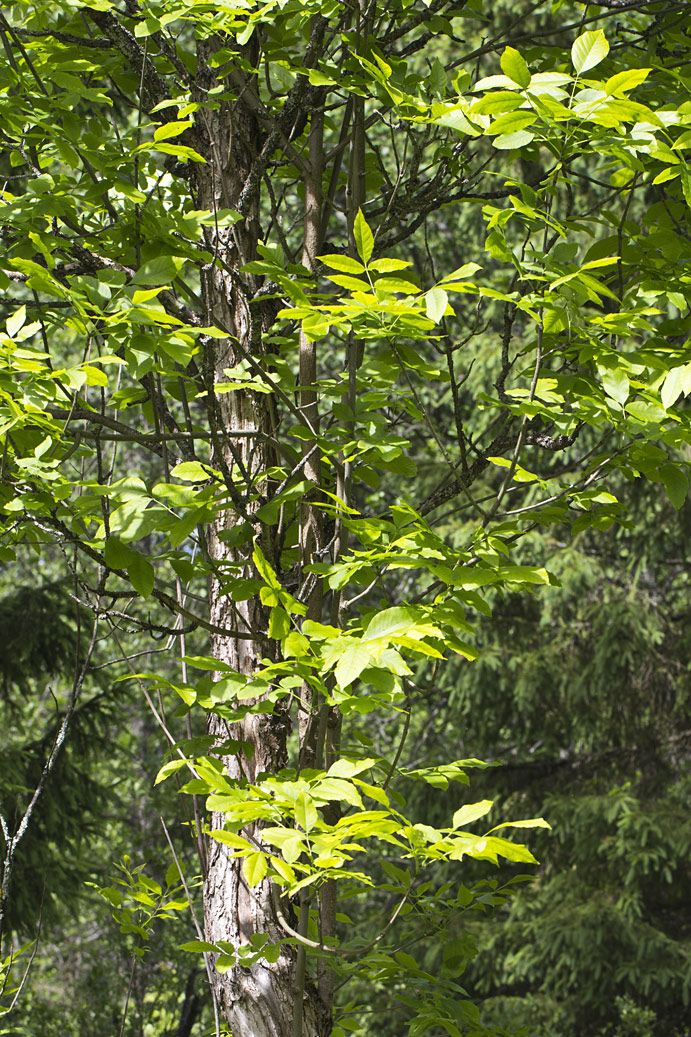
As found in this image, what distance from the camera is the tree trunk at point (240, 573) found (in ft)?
5.05

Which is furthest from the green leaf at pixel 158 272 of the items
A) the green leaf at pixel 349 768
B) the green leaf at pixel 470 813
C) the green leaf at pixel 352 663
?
the green leaf at pixel 470 813

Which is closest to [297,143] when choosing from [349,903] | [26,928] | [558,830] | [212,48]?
[212,48]

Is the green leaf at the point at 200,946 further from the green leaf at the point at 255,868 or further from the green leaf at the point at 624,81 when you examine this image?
the green leaf at the point at 624,81

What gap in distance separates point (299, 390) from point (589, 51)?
2.39ft

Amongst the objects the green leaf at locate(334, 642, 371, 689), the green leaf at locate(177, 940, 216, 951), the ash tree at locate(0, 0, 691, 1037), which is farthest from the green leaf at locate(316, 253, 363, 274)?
the green leaf at locate(177, 940, 216, 951)

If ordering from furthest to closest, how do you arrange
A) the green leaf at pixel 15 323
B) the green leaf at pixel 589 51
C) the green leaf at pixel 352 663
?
1. the green leaf at pixel 15 323
2. the green leaf at pixel 589 51
3. the green leaf at pixel 352 663

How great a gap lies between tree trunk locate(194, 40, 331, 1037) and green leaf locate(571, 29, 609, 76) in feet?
2.17

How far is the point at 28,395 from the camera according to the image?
1.29 m

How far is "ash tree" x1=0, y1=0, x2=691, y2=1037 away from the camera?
1.21 m

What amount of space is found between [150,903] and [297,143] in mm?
1656

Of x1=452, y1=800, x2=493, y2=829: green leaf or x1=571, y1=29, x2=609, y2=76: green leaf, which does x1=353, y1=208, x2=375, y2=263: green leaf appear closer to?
x1=571, y1=29, x2=609, y2=76: green leaf

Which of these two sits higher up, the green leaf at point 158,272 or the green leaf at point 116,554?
the green leaf at point 158,272

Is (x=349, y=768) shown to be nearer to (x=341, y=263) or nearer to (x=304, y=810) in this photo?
(x=304, y=810)

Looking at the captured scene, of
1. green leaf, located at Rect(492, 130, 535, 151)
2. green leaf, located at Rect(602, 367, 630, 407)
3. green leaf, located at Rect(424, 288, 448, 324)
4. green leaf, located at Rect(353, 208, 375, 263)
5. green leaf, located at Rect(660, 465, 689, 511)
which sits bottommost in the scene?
green leaf, located at Rect(660, 465, 689, 511)
